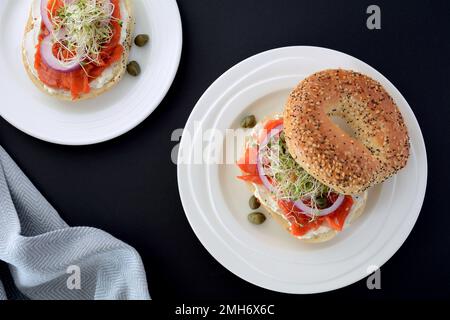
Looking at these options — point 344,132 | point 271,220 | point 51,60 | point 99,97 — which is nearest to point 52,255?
point 99,97

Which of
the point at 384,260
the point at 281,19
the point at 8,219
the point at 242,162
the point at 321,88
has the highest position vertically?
the point at 281,19

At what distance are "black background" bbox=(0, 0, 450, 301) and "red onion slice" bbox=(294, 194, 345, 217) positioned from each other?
45 cm

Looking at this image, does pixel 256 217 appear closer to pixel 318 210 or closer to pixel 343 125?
pixel 318 210

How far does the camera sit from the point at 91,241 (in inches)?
105

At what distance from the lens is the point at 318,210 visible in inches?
102

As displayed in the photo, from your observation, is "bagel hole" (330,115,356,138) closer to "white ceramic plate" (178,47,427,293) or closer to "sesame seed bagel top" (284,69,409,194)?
"sesame seed bagel top" (284,69,409,194)

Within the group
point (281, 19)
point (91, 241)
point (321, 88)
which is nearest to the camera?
point (321, 88)

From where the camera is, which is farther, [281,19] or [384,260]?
[281,19]

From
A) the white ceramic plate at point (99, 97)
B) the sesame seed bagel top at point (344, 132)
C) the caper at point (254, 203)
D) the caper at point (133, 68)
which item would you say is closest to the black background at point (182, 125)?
the white ceramic plate at point (99, 97)

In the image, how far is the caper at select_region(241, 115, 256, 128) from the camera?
2.75 metres

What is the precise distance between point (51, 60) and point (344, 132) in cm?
136
